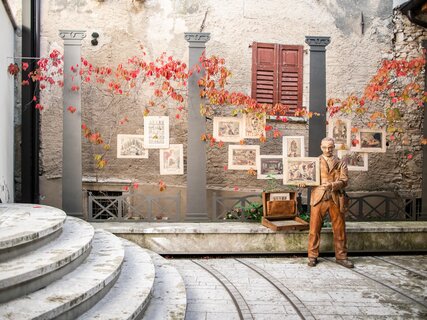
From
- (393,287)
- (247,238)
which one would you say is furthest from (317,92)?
(393,287)

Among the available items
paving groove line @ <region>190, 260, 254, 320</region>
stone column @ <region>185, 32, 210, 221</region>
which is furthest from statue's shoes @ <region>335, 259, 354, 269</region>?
stone column @ <region>185, 32, 210, 221</region>

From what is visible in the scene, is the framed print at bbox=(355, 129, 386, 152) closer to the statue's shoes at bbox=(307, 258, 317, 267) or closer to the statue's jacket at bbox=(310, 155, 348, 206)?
the statue's jacket at bbox=(310, 155, 348, 206)

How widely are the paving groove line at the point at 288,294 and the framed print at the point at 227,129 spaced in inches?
103

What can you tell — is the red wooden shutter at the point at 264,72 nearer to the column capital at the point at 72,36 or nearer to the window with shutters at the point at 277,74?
the window with shutters at the point at 277,74

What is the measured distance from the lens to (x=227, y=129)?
841 cm

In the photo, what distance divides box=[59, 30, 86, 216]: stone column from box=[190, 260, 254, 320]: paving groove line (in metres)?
2.66

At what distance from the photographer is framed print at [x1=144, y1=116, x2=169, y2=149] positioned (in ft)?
27.3

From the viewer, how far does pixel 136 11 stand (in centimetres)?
976

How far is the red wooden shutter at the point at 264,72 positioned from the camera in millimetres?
9961

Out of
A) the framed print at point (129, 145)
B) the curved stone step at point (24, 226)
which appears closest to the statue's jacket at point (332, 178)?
the framed print at point (129, 145)

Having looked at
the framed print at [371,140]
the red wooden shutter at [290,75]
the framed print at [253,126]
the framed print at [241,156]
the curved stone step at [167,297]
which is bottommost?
the curved stone step at [167,297]

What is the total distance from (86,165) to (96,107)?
1.39 metres

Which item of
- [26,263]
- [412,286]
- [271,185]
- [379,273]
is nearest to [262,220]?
[271,185]

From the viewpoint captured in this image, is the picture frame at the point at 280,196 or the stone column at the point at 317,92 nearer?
the picture frame at the point at 280,196
